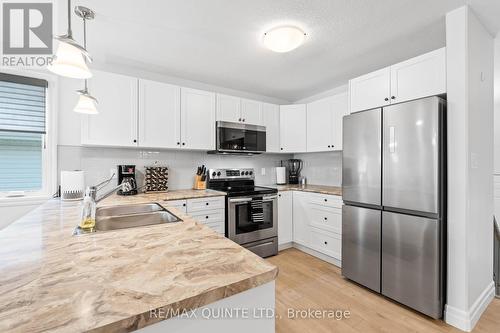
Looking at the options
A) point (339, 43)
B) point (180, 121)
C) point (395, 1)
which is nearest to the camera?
point (395, 1)

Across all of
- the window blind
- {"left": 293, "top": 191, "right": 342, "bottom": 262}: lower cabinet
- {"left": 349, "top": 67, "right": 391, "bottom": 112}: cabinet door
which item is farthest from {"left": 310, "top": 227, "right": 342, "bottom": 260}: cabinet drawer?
the window blind

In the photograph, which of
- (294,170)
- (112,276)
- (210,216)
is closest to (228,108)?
(210,216)

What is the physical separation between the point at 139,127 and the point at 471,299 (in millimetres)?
3463

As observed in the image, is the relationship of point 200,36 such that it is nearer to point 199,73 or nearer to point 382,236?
point 199,73

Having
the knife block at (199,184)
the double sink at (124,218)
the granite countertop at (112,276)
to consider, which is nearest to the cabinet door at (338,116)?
the knife block at (199,184)

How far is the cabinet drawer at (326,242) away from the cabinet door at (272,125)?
139 cm

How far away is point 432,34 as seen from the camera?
208 centimetres

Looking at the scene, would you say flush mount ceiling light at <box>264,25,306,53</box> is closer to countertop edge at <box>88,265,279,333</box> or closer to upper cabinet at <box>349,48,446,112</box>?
upper cabinet at <box>349,48,446,112</box>

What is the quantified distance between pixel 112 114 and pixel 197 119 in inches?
37.8

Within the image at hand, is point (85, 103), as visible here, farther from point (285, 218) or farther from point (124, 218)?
point (285, 218)

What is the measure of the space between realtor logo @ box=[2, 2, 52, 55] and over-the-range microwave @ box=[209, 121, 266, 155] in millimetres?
1858

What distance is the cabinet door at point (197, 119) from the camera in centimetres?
290

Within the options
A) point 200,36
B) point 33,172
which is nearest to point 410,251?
point 200,36

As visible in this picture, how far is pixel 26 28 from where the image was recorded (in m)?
1.96
